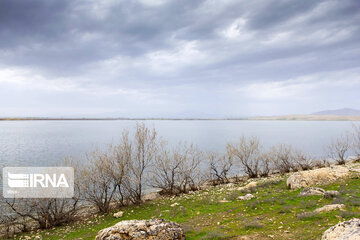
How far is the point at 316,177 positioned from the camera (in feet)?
59.6

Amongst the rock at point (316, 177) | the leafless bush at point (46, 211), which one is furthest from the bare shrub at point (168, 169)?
the rock at point (316, 177)

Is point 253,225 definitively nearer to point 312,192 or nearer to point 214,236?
point 214,236

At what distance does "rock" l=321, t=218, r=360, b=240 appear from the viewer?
656 centimetres

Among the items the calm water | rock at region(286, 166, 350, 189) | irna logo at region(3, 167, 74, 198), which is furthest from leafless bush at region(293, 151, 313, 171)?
irna logo at region(3, 167, 74, 198)

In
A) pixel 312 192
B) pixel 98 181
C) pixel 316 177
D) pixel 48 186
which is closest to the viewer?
pixel 312 192

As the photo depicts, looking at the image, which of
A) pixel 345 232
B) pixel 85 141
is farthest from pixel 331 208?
pixel 85 141

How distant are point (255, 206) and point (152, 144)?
37.2ft

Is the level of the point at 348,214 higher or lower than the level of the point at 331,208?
higher

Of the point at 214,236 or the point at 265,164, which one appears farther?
the point at 265,164

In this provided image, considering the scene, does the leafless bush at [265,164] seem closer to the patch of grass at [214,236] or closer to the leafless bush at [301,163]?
the leafless bush at [301,163]

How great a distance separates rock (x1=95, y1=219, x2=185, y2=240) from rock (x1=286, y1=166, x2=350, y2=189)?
1175 centimetres

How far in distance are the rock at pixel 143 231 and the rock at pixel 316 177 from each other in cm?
1175

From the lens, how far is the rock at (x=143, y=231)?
9.44 meters

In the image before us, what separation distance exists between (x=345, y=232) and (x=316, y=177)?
12689 millimetres
